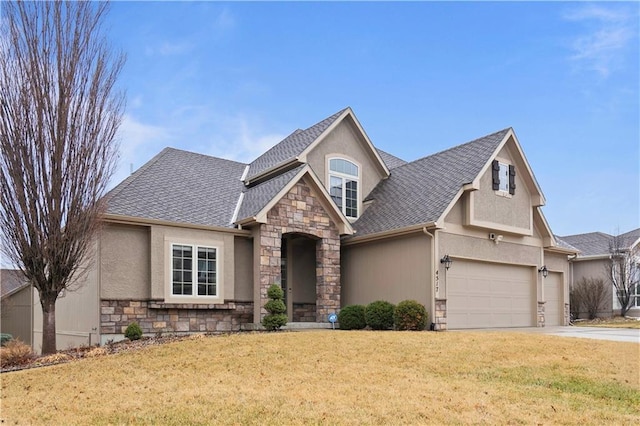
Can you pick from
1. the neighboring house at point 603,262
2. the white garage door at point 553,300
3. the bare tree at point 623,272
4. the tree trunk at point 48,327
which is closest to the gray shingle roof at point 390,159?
the white garage door at point 553,300

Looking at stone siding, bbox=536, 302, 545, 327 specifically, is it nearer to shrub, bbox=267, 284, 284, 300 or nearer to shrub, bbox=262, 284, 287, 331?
shrub, bbox=262, 284, 287, 331

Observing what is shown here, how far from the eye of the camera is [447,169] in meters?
19.0

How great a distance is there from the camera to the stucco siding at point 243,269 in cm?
1712

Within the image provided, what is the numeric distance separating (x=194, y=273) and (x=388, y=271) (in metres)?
6.24

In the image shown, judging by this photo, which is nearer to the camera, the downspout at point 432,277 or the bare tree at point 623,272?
the downspout at point 432,277

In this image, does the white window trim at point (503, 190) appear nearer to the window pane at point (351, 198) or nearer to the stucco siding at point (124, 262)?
the window pane at point (351, 198)

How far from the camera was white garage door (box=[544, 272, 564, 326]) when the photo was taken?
21.6 m

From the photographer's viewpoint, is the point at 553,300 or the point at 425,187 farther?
the point at 553,300

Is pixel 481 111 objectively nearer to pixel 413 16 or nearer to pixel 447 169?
pixel 447 169

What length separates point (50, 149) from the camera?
13.3 metres

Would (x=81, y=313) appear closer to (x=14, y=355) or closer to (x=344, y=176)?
(x=14, y=355)

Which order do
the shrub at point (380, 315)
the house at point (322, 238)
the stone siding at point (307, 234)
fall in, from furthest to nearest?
the stone siding at point (307, 234), the shrub at point (380, 315), the house at point (322, 238)

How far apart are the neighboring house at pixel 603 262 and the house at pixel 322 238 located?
8476mm

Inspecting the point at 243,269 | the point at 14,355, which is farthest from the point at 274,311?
the point at 14,355
